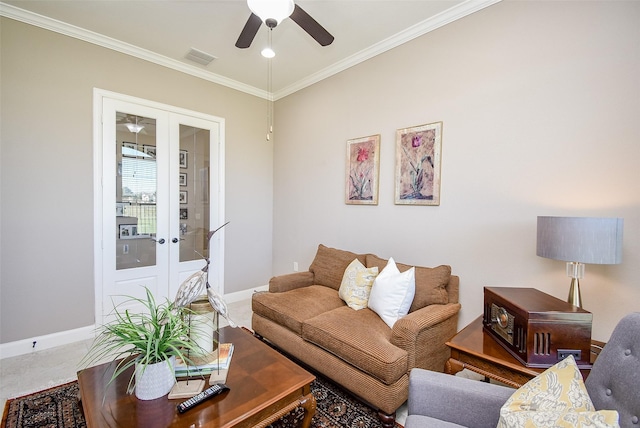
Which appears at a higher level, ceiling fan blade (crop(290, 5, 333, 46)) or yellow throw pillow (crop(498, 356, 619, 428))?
ceiling fan blade (crop(290, 5, 333, 46))

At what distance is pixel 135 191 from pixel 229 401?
8.78 ft

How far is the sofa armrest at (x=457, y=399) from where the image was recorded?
1177mm

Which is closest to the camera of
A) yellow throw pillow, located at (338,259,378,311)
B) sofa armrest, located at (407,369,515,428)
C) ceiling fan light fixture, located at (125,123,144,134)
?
sofa armrest, located at (407,369,515,428)

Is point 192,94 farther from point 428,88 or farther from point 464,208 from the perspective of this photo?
point 464,208

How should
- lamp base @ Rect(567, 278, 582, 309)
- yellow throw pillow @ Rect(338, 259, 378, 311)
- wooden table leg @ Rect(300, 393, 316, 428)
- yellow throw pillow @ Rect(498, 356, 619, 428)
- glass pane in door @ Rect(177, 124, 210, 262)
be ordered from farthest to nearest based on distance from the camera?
glass pane in door @ Rect(177, 124, 210, 262) < yellow throw pillow @ Rect(338, 259, 378, 311) < lamp base @ Rect(567, 278, 582, 309) < wooden table leg @ Rect(300, 393, 316, 428) < yellow throw pillow @ Rect(498, 356, 619, 428)

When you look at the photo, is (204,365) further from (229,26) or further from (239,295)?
(229,26)

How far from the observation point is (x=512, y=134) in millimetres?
2141

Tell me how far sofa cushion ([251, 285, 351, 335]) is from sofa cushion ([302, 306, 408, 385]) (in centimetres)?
13

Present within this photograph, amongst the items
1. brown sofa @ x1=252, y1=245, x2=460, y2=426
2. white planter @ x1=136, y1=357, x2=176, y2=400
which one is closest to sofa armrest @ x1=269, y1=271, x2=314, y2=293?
brown sofa @ x1=252, y1=245, x2=460, y2=426

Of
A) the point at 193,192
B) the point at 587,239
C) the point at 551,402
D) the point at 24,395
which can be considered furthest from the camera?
the point at 193,192

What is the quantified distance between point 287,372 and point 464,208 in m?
1.84

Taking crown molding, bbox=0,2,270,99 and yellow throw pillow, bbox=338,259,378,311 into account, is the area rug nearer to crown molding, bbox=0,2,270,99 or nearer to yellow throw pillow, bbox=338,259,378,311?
yellow throw pillow, bbox=338,259,378,311

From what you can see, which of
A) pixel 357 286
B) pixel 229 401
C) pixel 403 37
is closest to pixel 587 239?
pixel 357 286

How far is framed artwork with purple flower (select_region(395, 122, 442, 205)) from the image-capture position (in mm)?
2545
